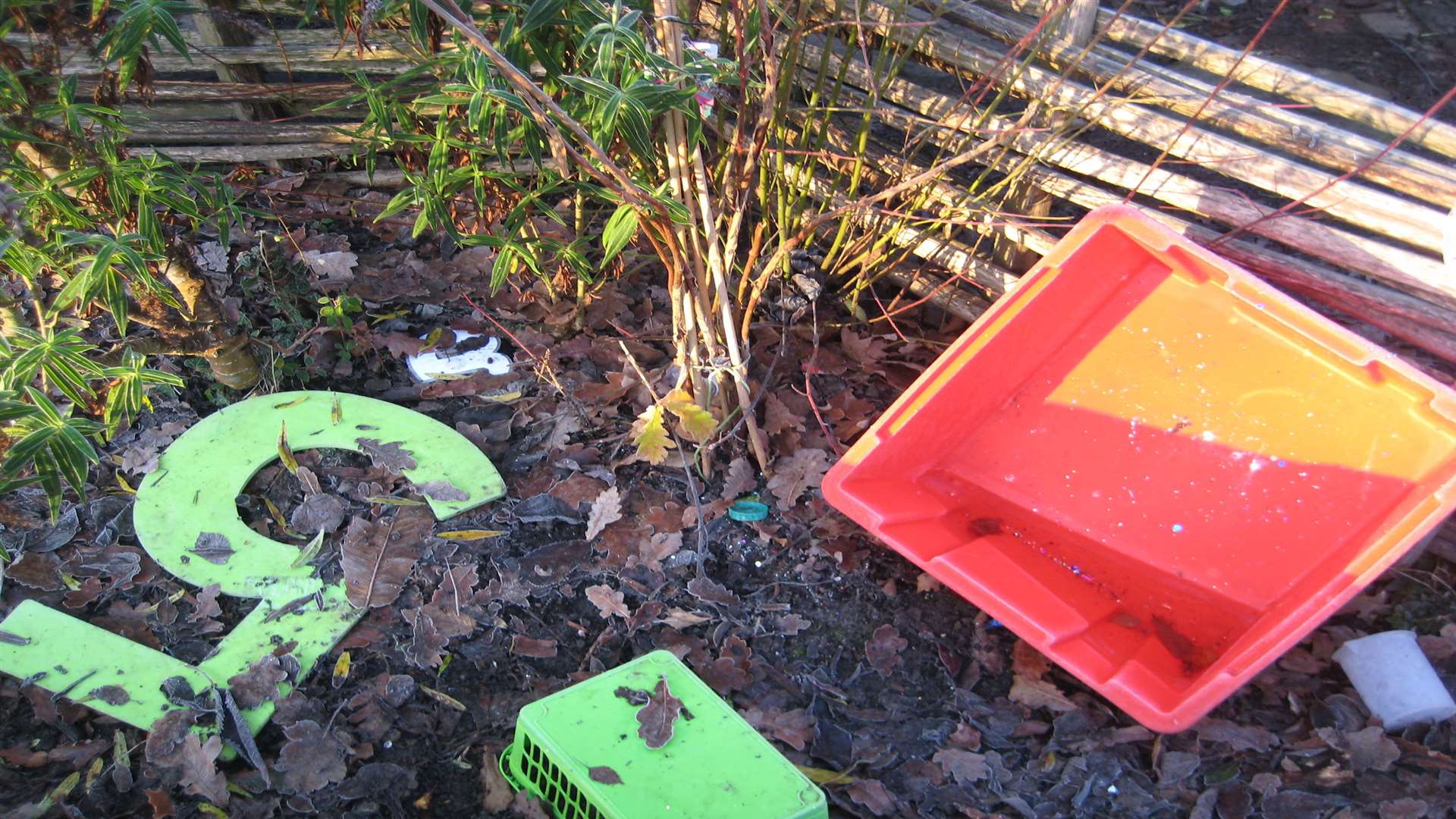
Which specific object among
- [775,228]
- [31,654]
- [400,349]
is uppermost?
[775,228]

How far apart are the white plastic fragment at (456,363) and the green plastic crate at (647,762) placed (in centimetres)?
113

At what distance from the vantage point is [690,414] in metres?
2.42

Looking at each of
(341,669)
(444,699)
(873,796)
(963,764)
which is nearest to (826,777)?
(873,796)

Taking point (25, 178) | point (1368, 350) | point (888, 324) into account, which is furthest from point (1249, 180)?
point (25, 178)

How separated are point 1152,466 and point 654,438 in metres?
1.10

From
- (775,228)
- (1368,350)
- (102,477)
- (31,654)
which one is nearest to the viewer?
(1368,350)

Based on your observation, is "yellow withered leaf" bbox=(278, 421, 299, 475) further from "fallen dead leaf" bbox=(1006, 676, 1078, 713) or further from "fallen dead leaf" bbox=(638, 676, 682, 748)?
"fallen dead leaf" bbox=(1006, 676, 1078, 713)

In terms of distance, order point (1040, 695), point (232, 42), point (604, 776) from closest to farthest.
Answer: point (604, 776)
point (1040, 695)
point (232, 42)

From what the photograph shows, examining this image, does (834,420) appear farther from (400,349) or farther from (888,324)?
(400,349)

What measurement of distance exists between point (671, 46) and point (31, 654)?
1683mm

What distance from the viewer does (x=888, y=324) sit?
9.86 ft

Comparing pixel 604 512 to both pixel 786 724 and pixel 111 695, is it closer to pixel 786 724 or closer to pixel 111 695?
pixel 786 724

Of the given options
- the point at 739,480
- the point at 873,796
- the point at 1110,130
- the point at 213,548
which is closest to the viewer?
the point at 873,796

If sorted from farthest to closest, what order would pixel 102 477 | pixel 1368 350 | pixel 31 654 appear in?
1. pixel 102 477
2. pixel 31 654
3. pixel 1368 350
